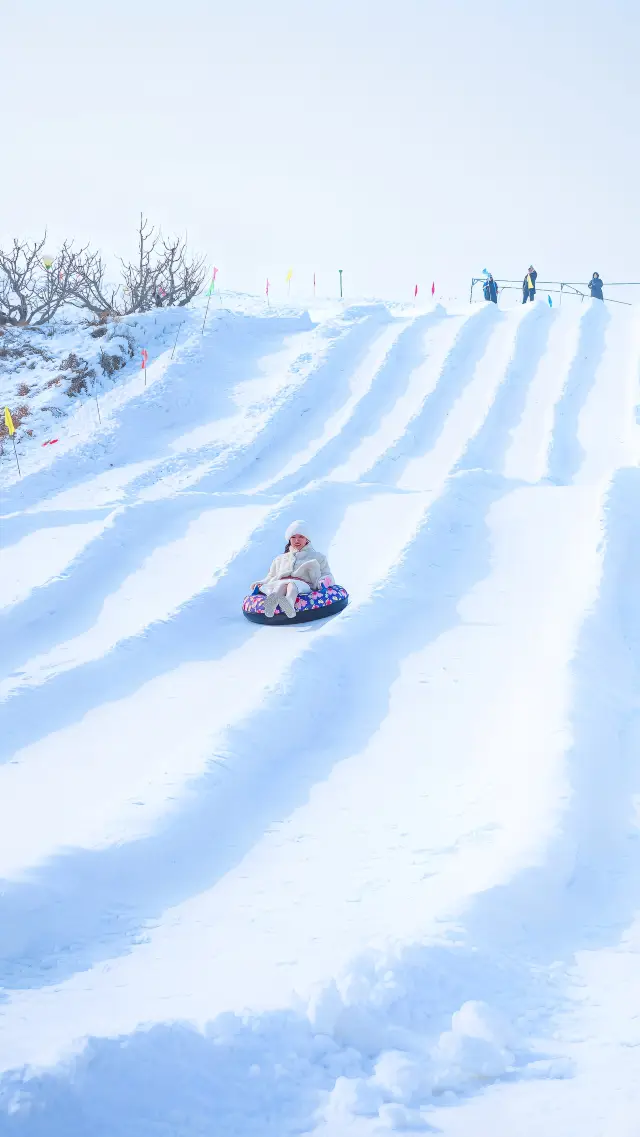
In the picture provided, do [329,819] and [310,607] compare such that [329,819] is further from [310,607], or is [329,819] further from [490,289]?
[490,289]

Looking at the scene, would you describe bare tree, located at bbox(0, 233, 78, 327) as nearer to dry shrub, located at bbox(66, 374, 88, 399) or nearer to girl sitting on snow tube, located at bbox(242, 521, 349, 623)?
dry shrub, located at bbox(66, 374, 88, 399)

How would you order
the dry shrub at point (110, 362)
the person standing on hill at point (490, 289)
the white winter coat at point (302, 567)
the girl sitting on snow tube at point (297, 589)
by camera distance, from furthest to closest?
the person standing on hill at point (490, 289) → the dry shrub at point (110, 362) → the white winter coat at point (302, 567) → the girl sitting on snow tube at point (297, 589)

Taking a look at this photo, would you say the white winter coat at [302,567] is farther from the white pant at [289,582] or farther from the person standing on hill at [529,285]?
the person standing on hill at [529,285]

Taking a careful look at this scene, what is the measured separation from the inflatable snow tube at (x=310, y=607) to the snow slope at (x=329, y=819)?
0.39ft

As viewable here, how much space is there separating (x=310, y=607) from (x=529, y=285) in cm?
1482

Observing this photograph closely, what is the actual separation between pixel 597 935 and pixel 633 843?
27.6 inches

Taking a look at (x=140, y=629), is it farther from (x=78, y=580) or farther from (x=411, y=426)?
(x=411, y=426)

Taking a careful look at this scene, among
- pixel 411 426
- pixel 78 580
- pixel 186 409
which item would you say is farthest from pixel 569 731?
pixel 186 409

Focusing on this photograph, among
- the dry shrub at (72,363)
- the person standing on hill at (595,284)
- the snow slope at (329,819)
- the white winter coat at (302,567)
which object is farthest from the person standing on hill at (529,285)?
the white winter coat at (302,567)

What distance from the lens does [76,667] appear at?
20.9 feet

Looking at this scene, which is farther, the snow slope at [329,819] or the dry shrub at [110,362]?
the dry shrub at [110,362]

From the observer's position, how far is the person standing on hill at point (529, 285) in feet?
65.2

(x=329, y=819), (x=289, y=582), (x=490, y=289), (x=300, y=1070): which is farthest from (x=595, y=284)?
(x=300, y=1070)

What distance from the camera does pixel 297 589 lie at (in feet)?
23.0
